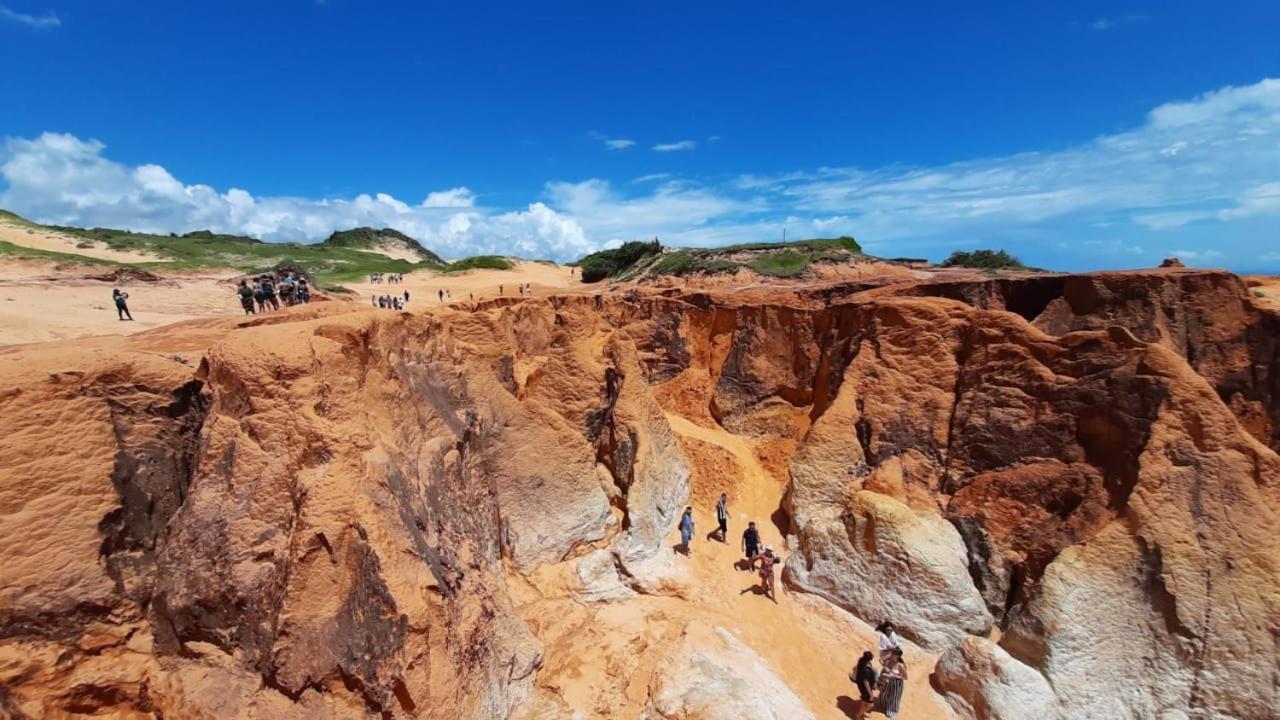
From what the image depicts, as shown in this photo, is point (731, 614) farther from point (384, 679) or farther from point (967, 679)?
point (384, 679)

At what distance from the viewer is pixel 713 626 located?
828cm

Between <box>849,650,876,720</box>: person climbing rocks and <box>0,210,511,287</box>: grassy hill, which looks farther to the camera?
<box>0,210,511,287</box>: grassy hill

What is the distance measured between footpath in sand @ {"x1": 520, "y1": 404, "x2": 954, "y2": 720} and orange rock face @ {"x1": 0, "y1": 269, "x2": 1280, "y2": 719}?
6 centimetres

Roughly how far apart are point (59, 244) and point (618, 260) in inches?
1582

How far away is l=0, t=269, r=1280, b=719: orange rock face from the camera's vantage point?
16.5 ft

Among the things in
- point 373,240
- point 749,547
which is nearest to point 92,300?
point 749,547

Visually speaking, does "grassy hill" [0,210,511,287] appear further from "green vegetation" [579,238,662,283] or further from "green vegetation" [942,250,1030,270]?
"green vegetation" [942,250,1030,270]

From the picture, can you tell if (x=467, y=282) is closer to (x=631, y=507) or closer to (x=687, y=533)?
(x=631, y=507)

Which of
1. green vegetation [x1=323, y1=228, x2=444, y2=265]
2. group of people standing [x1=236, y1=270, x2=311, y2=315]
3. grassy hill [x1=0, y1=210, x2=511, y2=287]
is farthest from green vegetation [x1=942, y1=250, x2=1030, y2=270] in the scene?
green vegetation [x1=323, y1=228, x2=444, y2=265]

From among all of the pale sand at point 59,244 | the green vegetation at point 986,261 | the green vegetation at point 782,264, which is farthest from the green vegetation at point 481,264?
the green vegetation at point 986,261

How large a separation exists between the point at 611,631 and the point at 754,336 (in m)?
8.21

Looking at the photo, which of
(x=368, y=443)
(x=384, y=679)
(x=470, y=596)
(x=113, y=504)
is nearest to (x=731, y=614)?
(x=470, y=596)

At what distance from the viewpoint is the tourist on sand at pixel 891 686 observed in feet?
25.1

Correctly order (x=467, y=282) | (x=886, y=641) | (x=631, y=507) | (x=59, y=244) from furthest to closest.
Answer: (x=467, y=282) → (x=59, y=244) → (x=631, y=507) → (x=886, y=641)
